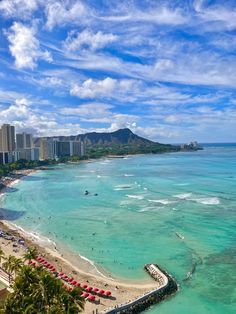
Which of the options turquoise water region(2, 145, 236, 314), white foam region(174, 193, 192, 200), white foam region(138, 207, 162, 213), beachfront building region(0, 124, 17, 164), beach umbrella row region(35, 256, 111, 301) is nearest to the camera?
beach umbrella row region(35, 256, 111, 301)

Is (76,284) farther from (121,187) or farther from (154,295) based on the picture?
(121,187)

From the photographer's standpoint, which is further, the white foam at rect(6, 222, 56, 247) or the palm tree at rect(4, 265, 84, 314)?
the white foam at rect(6, 222, 56, 247)

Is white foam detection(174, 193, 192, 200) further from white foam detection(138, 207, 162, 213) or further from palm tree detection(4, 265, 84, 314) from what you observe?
palm tree detection(4, 265, 84, 314)

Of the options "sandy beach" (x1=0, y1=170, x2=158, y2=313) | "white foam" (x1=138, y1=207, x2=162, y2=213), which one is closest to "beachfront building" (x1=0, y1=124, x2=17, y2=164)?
"white foam" (x1=138, y1=207, x2=162, y2=213)

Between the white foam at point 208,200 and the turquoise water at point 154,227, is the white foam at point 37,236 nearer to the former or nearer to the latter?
the turquoise water at point 154,227

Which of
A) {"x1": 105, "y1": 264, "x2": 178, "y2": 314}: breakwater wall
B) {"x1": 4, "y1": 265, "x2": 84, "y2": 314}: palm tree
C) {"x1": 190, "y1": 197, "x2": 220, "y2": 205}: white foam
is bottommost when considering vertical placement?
{"x1": 105, "y1": 264, "x2": 178, "y2": 314}: breakwater wall

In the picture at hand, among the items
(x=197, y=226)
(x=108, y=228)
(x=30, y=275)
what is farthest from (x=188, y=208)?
(x=30, y=275)

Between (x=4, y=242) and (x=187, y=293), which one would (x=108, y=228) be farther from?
(x=187, y=293)
